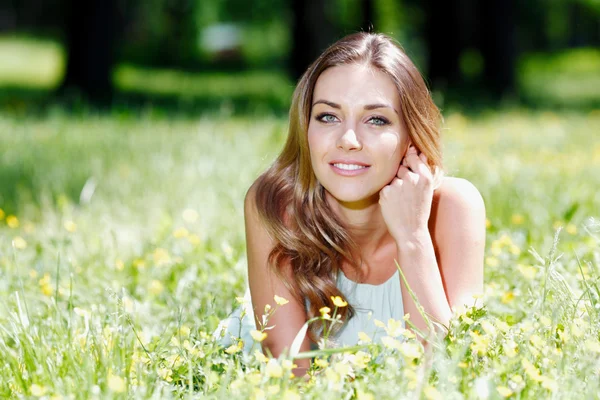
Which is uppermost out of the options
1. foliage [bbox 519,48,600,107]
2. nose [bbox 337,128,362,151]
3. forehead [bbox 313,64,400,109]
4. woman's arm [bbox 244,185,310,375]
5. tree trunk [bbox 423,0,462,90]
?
forehead [bbox 313,64,400,109]

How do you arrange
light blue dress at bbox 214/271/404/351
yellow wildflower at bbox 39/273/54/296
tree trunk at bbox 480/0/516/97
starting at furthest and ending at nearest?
tree trunk at bbox 480/0/516/97, yellow wildflower at bbox 39/273/54/296, light blue dress at bbox 214/271/404/351

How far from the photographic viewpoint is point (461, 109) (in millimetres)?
11047

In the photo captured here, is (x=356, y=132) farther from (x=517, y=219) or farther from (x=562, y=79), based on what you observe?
(x=562, y=79)

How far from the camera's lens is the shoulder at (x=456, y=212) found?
308 centimetres

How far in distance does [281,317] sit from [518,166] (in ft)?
12.9

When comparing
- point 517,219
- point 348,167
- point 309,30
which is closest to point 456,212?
point 348,167

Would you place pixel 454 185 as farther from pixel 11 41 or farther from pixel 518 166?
pixel 11 41

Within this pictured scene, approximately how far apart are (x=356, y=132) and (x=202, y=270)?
4.47 ft

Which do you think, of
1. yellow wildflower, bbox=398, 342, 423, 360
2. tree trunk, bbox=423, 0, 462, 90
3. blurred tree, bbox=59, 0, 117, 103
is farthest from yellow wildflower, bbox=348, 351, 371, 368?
tree trunk, bbox=423, 0, 462, 90

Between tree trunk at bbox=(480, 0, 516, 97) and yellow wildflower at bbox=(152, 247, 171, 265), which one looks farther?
tree trunk at bbox=(480, 0, 516, 97)

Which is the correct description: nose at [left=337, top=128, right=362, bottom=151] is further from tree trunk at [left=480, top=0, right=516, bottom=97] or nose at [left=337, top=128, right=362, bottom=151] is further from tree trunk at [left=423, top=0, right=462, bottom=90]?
tree trunk at [left=423, top=0, right=462, bottom=90]

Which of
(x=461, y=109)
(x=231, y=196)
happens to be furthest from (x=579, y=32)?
(x=231, y=196)

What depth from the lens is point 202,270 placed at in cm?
395

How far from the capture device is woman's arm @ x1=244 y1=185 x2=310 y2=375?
116 inches
